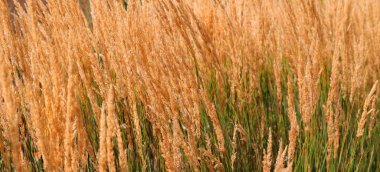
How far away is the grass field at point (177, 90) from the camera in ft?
3.88

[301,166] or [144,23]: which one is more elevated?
→ [144,23]

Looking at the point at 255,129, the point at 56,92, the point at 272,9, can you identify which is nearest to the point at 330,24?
the point at 272,9

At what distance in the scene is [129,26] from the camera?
69.9 inches

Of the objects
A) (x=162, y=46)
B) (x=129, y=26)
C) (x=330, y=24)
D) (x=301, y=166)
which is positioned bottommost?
(x=301, y=166)

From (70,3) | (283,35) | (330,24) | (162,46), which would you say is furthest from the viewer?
(330,24)

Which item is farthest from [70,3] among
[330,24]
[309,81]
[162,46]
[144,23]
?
[330,24]

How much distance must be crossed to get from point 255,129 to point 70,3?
105 centimetres

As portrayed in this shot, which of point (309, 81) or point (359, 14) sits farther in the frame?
point (359, 14)

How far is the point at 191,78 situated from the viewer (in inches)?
61.5

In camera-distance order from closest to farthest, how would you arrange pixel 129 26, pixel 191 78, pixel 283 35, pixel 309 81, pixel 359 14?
pixel 309 81 < pixel 191 78 < pixel 129 26 < pixel 283 35 < pixel 359 14

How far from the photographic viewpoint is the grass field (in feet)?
3.88

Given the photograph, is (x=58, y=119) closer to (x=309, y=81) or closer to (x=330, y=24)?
(x=309, y=81)

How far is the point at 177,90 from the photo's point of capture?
5.03ft

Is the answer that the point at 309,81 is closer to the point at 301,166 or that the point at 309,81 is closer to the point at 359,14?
the point at 301,166
